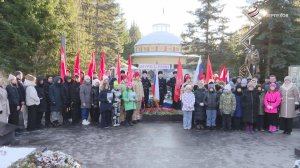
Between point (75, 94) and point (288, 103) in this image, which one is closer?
point (288, 103)

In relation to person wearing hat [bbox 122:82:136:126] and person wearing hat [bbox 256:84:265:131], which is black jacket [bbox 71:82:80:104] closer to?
person wearing hat [bbox 122:82:136:126]

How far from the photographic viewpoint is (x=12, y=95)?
10750 mm

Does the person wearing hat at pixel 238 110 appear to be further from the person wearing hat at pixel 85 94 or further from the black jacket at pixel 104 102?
the person wearing hat at pixel 85 94

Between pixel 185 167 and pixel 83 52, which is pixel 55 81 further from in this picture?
pixel 83 52

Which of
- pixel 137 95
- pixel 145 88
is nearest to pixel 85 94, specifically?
pixel 137 95

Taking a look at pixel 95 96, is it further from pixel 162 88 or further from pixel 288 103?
pixel 288 103

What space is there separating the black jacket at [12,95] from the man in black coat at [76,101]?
2.41 metres

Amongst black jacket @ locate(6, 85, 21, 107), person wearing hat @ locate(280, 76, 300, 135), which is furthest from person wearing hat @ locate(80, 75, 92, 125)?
person wearing hat @ locate(280, 76, 300, 135)

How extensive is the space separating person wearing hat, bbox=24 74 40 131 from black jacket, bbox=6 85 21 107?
66 cm

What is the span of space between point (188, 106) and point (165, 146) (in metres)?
3.00

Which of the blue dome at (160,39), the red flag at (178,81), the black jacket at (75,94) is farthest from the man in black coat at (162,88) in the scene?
the blue dome at (160,39)

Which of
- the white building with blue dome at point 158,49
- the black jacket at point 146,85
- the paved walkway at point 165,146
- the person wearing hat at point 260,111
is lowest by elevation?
the paved walkway at point 165,146

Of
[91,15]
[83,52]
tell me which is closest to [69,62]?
[83,52]

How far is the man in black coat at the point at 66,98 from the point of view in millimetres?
12836
